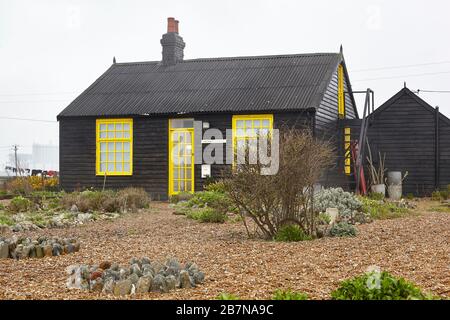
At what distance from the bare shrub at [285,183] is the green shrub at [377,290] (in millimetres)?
4458

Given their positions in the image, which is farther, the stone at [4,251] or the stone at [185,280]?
the stone at [4,251]

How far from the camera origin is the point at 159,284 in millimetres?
5797

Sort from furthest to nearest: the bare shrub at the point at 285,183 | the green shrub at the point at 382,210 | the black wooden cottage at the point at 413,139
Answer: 1. the black wooden cottage at the point at 413,139
2. the green shrub at the point at 382,210
3. the bare shrub at the point at 285,183

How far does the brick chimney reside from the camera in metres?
23.4

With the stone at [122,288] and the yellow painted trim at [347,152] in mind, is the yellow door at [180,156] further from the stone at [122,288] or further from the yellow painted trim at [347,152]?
the stone at [122,288]

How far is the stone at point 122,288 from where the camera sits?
569cm

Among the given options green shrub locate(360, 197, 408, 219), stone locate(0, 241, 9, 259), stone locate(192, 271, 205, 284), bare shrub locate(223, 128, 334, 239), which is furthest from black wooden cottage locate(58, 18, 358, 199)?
stone locate(192, 271, 205, 284)

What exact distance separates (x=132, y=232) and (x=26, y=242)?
8.74ft

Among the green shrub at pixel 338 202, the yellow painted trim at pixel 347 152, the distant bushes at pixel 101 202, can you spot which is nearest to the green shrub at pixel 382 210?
the green shrub at pixel 338 202

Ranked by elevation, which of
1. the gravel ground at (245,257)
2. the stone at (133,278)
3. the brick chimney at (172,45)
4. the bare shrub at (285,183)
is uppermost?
the brick chimney at (172,45)

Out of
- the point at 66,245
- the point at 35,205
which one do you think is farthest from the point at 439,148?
the point at 66,245

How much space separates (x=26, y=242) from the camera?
8633 millimetres

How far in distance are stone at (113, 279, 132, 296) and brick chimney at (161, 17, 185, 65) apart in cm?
1857
